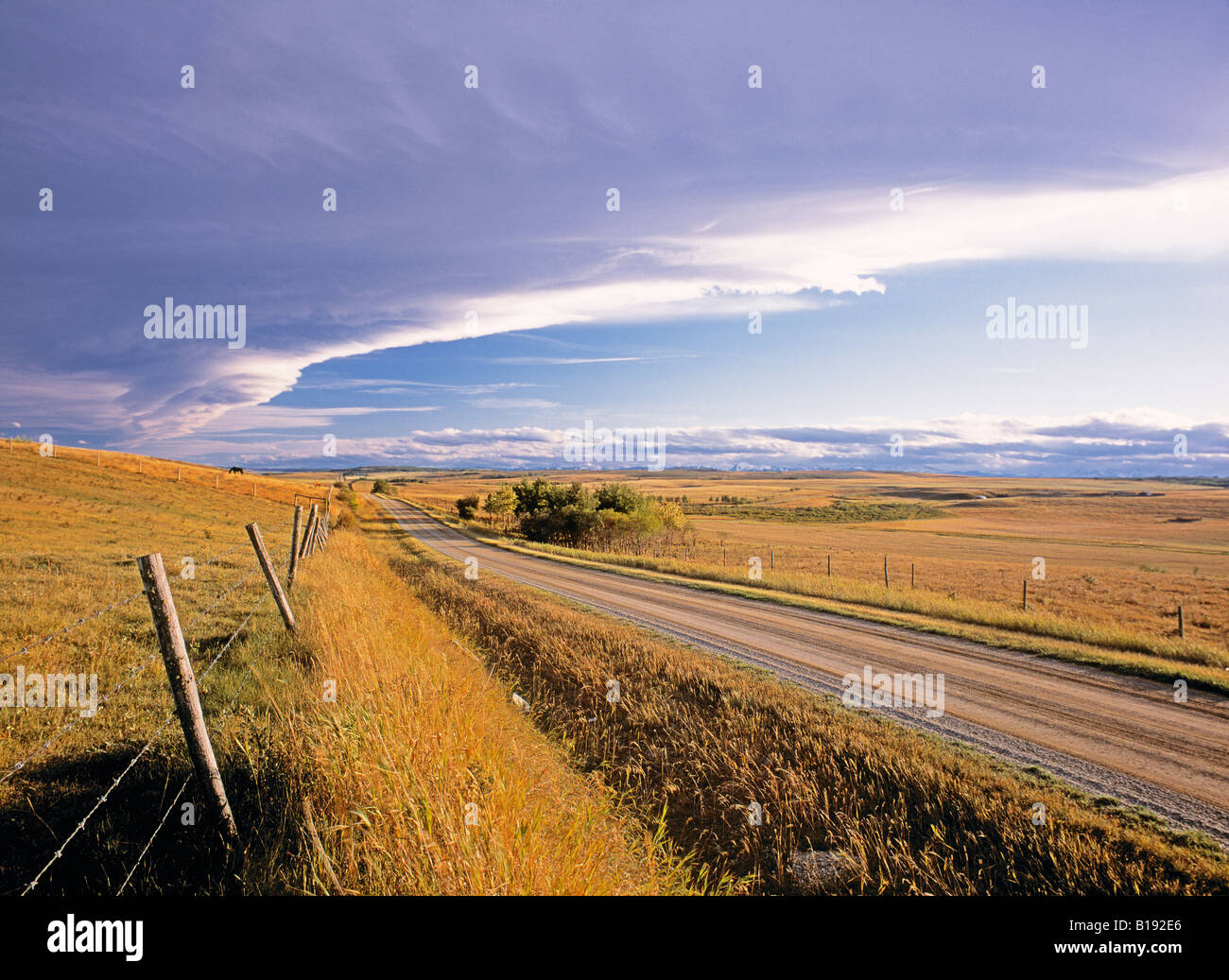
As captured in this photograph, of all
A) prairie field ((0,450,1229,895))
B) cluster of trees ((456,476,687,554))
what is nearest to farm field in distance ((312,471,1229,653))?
cluster of trees ((456,476,687,554))

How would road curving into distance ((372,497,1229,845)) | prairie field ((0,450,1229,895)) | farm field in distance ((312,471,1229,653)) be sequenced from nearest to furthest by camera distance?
prairie field ((0,450,1229,895))
road curving into distance ((372,497,1229,845))
farm field in distance ((312,471,1229,653))

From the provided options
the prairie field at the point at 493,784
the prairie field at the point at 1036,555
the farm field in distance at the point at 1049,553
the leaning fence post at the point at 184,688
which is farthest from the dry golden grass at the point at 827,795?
the farm field in distance at the point at 1049,553

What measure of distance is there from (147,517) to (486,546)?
892 inches

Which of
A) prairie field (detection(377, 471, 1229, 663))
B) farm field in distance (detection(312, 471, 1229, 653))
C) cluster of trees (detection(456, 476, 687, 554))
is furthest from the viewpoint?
cluster of trees (detection(456, 476, 687, 554))

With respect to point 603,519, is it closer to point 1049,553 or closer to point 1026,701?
point 1026,701

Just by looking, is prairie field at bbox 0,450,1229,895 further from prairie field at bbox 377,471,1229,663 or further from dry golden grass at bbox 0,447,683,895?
prairie field at bbox 377,471,1229,663

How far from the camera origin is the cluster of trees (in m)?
48.4

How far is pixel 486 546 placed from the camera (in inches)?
1726

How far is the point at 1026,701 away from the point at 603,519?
3910cm

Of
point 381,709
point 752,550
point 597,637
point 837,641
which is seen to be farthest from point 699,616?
point 752,550

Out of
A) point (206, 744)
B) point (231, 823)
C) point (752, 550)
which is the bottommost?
point (752, 550)

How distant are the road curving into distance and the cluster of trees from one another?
29432 millimetres
